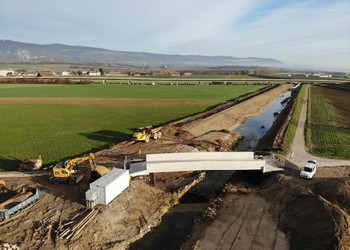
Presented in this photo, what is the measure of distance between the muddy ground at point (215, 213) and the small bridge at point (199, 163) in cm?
126

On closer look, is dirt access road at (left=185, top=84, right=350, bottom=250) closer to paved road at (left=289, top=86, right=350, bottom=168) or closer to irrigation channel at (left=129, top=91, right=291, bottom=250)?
irrigation channel at (left=129, top=91, right=291, bottom=250)

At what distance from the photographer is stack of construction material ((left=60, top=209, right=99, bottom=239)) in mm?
18375

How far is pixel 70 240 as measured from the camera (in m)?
18.0

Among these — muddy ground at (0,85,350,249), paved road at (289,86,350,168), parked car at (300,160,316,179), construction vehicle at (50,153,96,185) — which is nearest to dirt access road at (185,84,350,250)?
muddy ground at (0,85,350,249)

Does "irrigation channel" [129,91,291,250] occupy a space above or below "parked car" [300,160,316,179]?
below

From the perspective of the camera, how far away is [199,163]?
26688 mm

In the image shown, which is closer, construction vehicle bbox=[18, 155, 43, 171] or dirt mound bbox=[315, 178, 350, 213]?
dirt mound bbox=[315, 178, 350, 213]

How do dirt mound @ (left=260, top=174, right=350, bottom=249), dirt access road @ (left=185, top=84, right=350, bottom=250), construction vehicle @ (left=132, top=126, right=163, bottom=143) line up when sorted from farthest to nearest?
1. construction vehicle @ (left=132, top=126, right=163, bottom=143)
2. dirt access road @ (left=185, top=84, right=350, bottom=250)
3. dirt mound @ (left=260, top=174, right=350, bottom=249)

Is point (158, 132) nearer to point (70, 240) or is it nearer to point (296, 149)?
point (296, 149)

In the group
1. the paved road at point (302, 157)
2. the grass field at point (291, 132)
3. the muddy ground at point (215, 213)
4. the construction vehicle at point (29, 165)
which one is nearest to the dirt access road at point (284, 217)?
the muddy ground at point (215, 213)

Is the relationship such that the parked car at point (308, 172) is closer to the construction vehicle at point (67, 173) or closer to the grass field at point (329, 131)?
the grass field at point (329, 131)

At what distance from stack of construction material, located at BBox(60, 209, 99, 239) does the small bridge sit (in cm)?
613

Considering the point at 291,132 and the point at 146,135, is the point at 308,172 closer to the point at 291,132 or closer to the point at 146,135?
the point at 291,132

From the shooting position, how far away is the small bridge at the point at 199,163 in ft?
86.9
